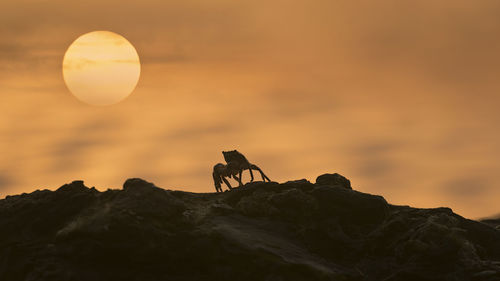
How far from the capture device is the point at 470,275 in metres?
27.8

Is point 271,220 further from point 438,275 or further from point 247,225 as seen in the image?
point 438,275

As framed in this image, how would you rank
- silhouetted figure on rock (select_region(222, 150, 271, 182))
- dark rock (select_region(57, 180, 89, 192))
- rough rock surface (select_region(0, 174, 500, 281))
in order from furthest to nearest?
silhouetted figure on rock (select_region(222, 150, 271, 182)), dark rock (select_region(57, 180, 89, 192)), rough rock surface (select_region(0, 174, 500, 281))

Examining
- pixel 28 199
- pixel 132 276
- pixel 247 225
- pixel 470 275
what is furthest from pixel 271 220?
pixel 28 199

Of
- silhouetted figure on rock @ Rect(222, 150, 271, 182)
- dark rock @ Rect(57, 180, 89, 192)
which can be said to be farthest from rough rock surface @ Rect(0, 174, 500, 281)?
silhouetted figure on rock @ Rect(222, 150, 271, 182)

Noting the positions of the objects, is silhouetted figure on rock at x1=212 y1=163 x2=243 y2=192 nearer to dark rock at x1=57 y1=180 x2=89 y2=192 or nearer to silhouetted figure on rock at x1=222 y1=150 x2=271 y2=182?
silhouetted figure on rock at x1=222 y1=150 x2=271 y2=182

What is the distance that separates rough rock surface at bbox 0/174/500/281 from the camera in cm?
2738

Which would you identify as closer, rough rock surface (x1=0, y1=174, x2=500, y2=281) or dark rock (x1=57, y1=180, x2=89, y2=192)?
rough rock surface (x1=0, y1=174, x2=500, y2=281)

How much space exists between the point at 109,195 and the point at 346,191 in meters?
10.9

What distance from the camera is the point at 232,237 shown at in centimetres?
2783

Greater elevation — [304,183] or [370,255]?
[304,183]

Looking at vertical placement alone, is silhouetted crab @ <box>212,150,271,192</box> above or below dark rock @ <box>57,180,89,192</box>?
above

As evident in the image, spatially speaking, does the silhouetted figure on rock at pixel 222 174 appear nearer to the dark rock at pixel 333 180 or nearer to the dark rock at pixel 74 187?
the dark rock at pixel 333 180

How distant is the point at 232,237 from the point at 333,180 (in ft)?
25.8

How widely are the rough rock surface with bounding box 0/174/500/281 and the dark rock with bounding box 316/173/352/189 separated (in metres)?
1.37
